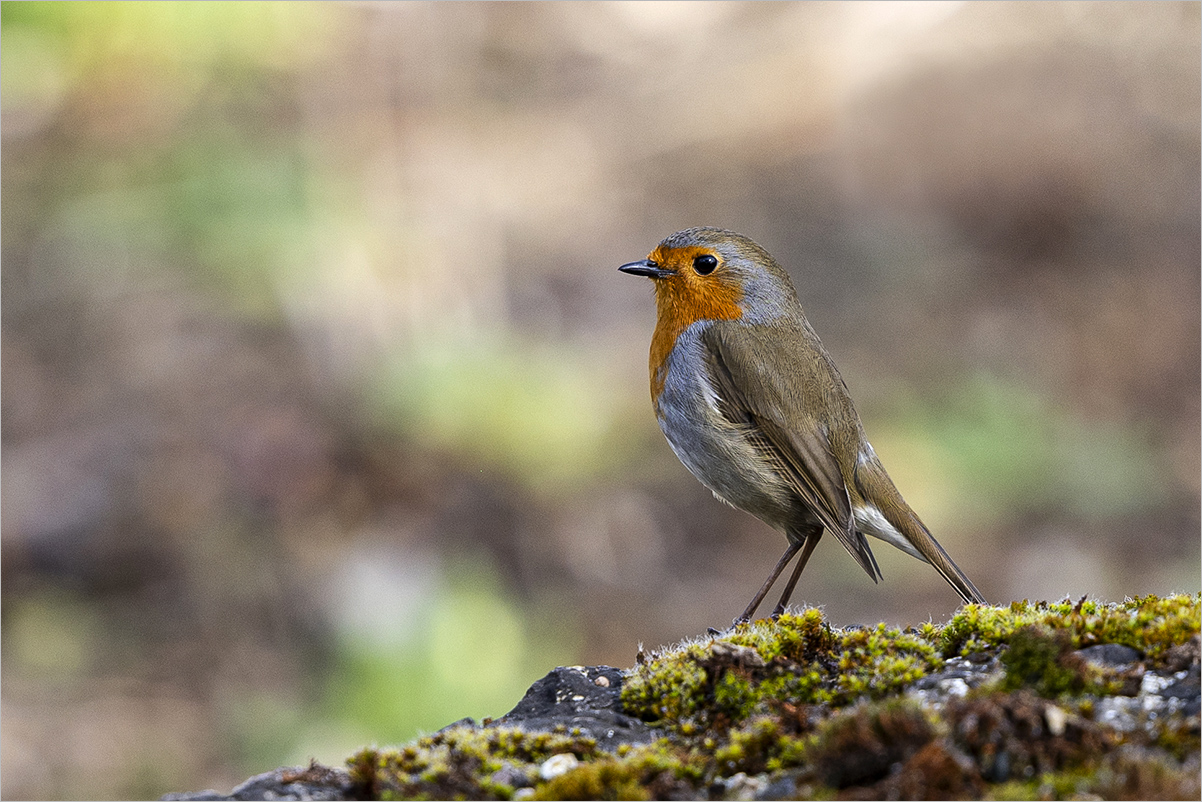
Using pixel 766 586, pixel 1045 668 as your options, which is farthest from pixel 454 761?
pixel 766 586

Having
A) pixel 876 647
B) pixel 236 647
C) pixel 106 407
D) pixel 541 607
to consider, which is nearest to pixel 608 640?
pixel 541 607

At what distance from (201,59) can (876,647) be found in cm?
879

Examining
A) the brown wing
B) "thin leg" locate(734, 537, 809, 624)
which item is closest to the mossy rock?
"thin leg" locate(734, 537, 809, 624)

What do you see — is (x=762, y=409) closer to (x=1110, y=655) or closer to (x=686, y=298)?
(x=686, y=298)

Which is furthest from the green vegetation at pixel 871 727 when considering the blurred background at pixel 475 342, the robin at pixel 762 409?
the blurred background at pixel 475 342

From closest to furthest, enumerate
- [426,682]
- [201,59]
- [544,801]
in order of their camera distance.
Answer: [544,801]
[426,682]
[201,59]

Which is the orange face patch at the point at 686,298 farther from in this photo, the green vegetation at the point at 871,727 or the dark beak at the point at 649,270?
the green vegetation at the point at 871,727

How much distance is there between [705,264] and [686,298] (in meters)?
0.16

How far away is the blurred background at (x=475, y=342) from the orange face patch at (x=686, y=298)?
2370mm

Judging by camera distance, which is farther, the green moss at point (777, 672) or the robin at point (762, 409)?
the robin at point (762, 409)

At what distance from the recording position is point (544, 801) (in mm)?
2236

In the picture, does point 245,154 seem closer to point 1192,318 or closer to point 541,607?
point 541,607

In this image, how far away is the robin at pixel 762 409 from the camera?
4.26 meters

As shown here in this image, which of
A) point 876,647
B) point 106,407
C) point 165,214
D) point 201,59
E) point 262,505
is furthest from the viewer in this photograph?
point 201,59
